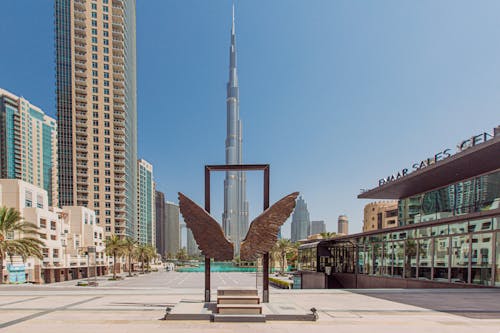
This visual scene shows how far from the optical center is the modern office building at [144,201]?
15620 centimetres

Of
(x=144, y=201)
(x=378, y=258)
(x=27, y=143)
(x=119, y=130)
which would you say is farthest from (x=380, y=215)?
(x=27, y=143)

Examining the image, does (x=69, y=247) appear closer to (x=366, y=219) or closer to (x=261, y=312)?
(x=261, y=312)

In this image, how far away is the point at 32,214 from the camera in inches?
2168

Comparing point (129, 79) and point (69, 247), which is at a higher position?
point (129, 79)

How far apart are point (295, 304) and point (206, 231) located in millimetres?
5479

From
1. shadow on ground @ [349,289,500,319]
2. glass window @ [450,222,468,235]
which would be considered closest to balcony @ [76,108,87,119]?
shadow on ground @ [349,289,500,319]

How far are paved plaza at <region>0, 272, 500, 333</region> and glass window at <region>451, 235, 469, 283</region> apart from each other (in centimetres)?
304

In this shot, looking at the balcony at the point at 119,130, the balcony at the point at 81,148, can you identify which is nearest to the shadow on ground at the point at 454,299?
the balcony at the point at 119,130

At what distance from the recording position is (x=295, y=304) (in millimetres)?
16375

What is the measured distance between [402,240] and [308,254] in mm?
15970

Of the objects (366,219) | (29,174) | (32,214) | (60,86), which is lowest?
(366,219)

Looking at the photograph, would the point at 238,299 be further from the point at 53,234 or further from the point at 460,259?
the point at 53,234

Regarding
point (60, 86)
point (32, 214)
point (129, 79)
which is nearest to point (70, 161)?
point (60, 86)

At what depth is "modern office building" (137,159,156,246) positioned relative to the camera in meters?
156
